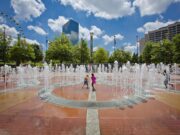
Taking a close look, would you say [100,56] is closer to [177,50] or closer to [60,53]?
[60,53]

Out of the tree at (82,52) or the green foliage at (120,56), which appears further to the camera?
the green foliage at (120,56)

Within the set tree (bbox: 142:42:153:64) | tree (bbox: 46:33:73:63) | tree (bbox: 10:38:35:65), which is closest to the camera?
tree (bbox: 10:38:35:65)

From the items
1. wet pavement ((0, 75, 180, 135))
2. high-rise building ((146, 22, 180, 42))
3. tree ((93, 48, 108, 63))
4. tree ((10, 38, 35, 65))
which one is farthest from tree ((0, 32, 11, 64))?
high-rise building ((146, 22, 180, 42))

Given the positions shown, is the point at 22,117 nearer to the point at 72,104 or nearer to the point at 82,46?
the point at 72,104

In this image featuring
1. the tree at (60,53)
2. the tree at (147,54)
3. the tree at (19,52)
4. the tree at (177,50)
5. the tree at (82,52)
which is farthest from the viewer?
the tree at (147,54)

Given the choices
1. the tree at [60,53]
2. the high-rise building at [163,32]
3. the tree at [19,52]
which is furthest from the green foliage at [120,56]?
the high-rise building at [163,32]

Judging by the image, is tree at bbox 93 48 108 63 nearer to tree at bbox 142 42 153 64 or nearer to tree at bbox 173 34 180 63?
tree at bbox 142 42 153 64

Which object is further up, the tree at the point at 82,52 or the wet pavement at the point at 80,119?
the tree at the point at 82,52

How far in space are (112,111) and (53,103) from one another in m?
3.93

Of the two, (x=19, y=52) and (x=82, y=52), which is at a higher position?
(x=82, y=52)

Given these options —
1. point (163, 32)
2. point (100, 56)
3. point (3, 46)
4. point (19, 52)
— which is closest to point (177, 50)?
point (100, 56)

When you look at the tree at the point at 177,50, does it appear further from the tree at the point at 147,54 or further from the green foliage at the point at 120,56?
the green foliage at the point at 120,56

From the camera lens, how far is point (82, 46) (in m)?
63.1

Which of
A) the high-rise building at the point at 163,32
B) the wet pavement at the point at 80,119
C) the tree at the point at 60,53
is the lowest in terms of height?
the wet pavement at the point at 80,119
